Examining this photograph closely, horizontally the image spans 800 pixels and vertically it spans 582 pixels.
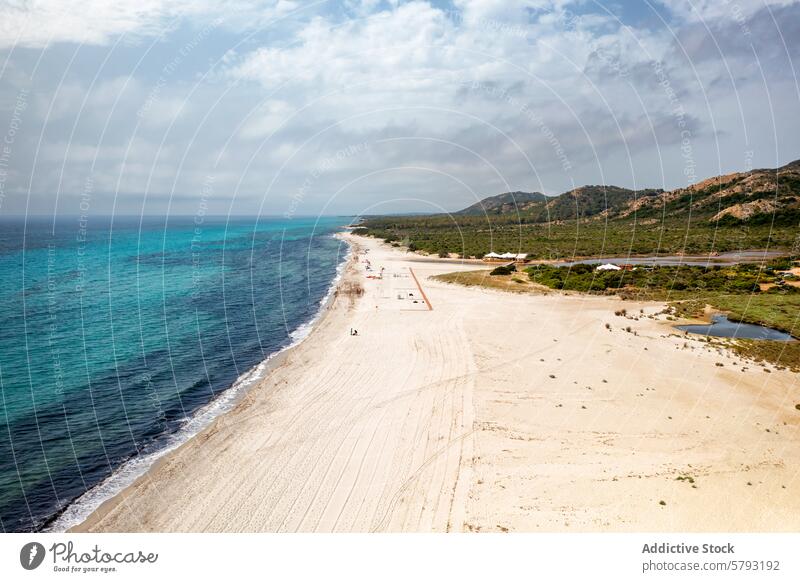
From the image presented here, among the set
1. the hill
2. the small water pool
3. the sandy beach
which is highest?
the hill

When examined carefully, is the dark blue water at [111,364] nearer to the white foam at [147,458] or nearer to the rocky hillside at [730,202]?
the white foam at [147,458]

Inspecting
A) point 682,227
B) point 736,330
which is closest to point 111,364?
point 736,330

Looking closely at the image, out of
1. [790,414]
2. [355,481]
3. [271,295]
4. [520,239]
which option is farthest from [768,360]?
[520,239]

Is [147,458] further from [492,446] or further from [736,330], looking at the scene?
[736,330]

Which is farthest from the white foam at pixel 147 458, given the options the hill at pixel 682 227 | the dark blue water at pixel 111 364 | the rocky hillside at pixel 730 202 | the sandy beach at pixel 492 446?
the rocky hillside at pixel 730 202

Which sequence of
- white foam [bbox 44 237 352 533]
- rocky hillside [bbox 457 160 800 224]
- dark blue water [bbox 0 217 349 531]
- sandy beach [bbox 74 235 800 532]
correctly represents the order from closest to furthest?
sandy beach [bbox 74 235 800 532], white foam [bbox 44 237 352 533], dark blue water [bbox 0 217 349 531], rocky hillside [bbox 457 160 800 224]

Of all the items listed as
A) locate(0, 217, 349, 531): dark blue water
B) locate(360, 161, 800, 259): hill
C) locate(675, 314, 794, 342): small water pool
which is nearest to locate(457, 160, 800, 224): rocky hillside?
locate(360, 161, 800, 259): hill

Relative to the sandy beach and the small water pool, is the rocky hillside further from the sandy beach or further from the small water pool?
the sandy beach
